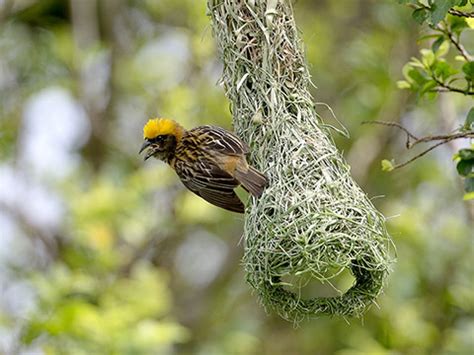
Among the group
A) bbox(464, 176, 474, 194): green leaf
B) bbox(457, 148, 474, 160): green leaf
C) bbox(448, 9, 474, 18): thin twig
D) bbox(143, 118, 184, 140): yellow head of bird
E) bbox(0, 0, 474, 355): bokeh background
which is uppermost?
bbox(0, 0, 474, 355): bokeh background

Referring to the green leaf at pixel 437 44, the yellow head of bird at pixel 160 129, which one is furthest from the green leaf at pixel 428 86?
the yellow head of bird at pixel 160 129

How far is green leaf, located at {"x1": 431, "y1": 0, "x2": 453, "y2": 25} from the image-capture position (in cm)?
296

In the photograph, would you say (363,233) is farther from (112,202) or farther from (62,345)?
(112,202)

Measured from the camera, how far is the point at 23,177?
26.1 feet

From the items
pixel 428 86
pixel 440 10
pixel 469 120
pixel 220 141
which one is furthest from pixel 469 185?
pixel 220 141

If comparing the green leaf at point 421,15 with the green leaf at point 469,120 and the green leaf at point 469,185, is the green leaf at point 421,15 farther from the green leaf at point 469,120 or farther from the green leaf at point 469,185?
the green leaf at point 469,185

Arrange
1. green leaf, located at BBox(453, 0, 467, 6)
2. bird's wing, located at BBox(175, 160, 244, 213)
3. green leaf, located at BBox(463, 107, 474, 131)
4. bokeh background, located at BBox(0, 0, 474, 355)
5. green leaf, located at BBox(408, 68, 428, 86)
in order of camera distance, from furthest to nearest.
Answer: bokeh background, located at BBox(0, 0, 474, 355) → bird's wing, located at BBox(175, 160, 244, 213) → green leaf, located at BBox(408, 68, 428, 86) → green leaf, located at BBox(463, 107, 474, 131) → green leaf, located at BBox(453, 0, 467, 6)

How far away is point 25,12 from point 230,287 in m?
3.25

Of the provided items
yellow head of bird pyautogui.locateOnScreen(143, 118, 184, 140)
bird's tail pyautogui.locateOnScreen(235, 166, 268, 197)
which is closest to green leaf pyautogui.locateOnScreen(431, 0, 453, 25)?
bird's tail pyautogui.locateOnScreen(235, 166, 268, 197)

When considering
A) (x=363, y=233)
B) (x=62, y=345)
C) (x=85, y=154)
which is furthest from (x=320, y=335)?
(x=363, y=233)

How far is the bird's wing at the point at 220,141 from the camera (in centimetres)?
368

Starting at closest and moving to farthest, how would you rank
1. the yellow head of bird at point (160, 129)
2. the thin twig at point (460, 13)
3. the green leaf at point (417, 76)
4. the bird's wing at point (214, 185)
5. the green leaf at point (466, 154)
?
the thin twig at point (460, 13), the green leaf at point (466, 154), the green leaf at point (417, 76), the bird's wing at point (214, 185), the yellow head of bird at point (160, 129)

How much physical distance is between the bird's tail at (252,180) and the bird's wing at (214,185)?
20 centimetres

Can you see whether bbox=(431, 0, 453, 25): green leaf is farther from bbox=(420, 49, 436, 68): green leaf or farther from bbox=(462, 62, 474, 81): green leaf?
bbox=(420, 49, 436, 68): green leaf
